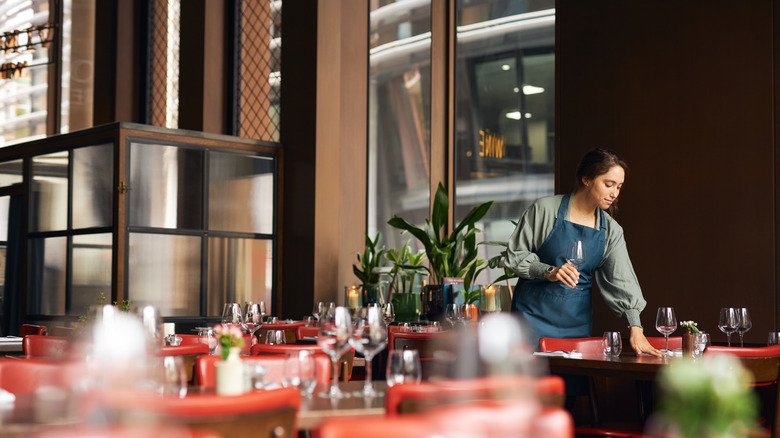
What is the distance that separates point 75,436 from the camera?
771 mm

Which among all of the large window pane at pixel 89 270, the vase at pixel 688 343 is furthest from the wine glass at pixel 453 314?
the large window pane at pixel 89 270

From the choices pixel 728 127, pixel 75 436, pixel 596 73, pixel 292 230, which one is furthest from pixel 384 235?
pixel 75 436

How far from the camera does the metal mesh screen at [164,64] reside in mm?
8359

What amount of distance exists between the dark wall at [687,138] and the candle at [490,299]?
1.99 ft

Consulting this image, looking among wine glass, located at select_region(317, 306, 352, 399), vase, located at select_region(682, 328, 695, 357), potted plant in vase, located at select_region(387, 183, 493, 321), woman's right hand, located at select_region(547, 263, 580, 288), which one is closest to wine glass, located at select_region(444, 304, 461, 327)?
woman's right hand, located at select_region(547, 263, 580, 288)

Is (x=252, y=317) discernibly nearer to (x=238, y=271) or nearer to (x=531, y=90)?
(x=238, y=271)

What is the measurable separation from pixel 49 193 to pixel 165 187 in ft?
3.75

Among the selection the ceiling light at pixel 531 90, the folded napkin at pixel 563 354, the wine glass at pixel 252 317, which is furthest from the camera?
the ceiling light at pixel 531 90

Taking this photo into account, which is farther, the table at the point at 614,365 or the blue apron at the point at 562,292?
the blue apron at the point at 562,292

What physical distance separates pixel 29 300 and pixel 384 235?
2985mm

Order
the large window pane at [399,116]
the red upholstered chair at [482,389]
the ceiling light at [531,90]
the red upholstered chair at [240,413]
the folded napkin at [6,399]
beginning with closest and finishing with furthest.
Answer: the red upholstered chair at [482,389], the red upholstered chair at [240,413], the folded napkin at [6,399], the ceiling light at [531,90], the large window pane at [399,116]

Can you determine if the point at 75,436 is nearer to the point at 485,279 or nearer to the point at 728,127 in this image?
the point at 728,127

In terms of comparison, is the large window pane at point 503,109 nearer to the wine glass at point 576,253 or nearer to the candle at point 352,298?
the candle at point 352,298

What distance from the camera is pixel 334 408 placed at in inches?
75.5
